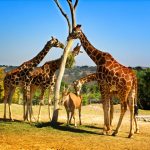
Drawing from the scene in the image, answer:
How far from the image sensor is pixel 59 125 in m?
14.8

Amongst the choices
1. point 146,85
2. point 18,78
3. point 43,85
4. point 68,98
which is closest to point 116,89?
point 68,98

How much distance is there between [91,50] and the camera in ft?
46.8

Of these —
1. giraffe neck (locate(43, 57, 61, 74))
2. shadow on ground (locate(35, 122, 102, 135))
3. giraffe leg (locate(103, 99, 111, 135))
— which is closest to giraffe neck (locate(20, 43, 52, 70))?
giraffe neck (locate(43, 57, 61, 74))

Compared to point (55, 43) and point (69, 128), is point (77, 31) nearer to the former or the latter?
point (55, 43)

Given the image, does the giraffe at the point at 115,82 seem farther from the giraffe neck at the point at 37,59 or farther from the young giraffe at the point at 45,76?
the giraffe neck at the point at 37,59

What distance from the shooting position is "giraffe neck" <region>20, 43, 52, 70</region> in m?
15.7

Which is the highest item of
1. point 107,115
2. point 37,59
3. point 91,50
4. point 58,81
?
point 91,50

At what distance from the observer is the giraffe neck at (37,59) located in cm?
1572

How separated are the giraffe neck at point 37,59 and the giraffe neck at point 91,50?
173cm

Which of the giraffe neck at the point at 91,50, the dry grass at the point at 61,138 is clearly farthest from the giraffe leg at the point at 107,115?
the giraffe neck at the point at 91,50

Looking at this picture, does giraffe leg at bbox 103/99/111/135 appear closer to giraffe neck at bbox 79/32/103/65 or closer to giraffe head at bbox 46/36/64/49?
giraffe neck at bbox 79/32/103/65

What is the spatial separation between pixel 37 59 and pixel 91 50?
2.58 m

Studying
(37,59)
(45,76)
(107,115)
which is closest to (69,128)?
(107,115)

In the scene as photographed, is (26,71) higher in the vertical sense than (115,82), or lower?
higher
